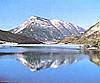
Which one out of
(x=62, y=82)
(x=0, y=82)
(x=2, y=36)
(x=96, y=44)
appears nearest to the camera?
(x=0, y=82)

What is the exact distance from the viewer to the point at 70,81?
16062mm

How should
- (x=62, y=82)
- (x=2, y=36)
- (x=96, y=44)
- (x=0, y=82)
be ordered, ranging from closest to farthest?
(x=0, y=82) < (x=62, y=82) < (x=96, y=44) < (x=2, y=36)

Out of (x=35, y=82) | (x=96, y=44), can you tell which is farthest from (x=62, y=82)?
(x=96, y=44)

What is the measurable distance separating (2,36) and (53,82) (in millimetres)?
180764

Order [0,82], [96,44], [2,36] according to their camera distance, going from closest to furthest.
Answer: [0,82] < [96,44] < [2,36]

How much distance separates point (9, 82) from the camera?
1483cm

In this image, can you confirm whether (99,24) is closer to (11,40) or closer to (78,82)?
(11,40)

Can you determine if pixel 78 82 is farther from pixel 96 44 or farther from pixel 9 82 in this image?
pixel 96 44

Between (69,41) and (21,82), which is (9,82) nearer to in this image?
(21,82)

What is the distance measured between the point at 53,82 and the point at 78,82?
4.30ft

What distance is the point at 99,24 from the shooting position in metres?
195

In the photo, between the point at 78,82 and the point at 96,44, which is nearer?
the point at 78,82

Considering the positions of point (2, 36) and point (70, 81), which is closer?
point (70, 81)

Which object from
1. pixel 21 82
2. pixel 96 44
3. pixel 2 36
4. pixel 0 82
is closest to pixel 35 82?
pixel 21 82
